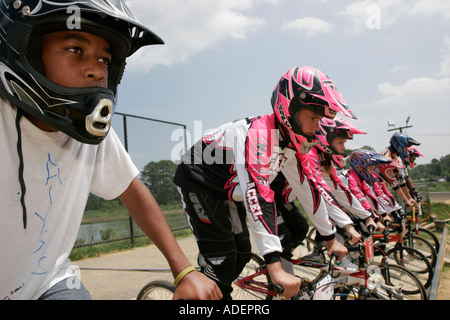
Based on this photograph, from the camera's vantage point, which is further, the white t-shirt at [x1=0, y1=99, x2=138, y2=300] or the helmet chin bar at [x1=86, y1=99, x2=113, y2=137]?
the helmet chin bar at [x1=86, y1=99, x2=113, y2=137]

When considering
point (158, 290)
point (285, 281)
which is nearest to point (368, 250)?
point (285, 281)

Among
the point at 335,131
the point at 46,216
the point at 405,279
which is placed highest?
the point at 335,131

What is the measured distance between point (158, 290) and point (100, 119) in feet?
7.61

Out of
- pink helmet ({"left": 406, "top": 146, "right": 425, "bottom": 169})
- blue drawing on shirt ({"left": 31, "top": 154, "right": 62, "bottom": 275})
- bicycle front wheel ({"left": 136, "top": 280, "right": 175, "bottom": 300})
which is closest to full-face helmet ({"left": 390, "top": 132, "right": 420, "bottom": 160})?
pink helmet ({"left": 406, "top": 146, "right": 425, "bottom": 169})

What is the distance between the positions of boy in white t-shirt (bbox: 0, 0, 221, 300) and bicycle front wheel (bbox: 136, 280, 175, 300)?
1549 millimetres

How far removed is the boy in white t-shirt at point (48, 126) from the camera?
121 centimetres

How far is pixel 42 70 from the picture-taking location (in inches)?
51.3

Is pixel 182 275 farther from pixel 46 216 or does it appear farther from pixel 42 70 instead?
pixel 42 70

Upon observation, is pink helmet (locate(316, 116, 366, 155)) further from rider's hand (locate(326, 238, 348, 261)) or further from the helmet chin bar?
the helmet chin bar

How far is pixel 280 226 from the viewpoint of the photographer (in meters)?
3.25

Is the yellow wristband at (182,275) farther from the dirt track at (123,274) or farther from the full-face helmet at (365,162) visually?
the full-face helmet at (365,162)

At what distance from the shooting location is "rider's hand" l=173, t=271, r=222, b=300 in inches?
51.4

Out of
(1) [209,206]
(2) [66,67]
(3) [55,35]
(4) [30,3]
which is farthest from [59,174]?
(1) [209,206]
